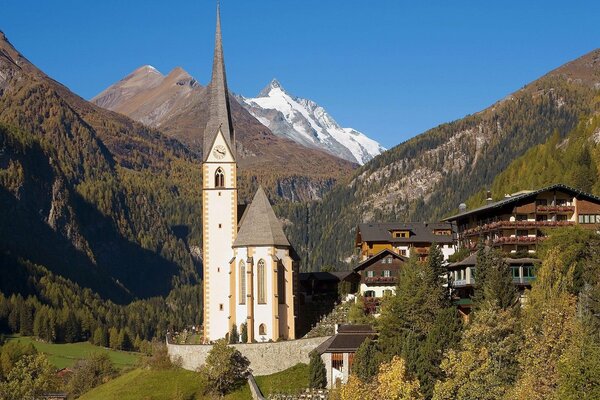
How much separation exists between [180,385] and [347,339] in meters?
17.6

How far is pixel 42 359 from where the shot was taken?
435 ft

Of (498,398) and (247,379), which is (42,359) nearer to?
(247,379)

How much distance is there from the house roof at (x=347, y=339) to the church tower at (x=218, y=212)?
74.7 feet

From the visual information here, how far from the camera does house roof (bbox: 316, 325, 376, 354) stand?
99.9 m

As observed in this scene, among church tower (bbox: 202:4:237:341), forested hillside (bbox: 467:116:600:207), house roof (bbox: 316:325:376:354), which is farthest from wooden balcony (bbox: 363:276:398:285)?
forested hillside (bbox: 467:116:600:207)

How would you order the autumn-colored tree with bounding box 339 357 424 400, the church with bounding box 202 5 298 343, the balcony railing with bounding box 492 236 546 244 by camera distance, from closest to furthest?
the autumn-colored tree with bounding box 339 357 424 400
the balcony railing with bounding box 492 236 546 244
the church with bounding box 202 5 298 343

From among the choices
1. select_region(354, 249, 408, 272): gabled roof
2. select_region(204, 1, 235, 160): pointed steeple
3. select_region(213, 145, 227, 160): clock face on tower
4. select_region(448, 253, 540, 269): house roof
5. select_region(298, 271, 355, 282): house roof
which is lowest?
select_region(448, 253, 540, 269): house roof

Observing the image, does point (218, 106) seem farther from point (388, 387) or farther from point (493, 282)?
point (388, 387)

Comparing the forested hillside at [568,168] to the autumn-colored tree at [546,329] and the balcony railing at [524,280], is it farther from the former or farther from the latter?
the autumn-colored tree at [546,329]

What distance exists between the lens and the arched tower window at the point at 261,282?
12404 centimetres

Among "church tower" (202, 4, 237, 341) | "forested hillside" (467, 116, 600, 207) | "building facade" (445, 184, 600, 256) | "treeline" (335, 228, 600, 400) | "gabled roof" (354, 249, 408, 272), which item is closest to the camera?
"treeline" (335, 228, 600, 400)

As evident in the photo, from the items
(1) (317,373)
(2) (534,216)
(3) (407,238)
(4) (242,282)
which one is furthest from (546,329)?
(3) (407,238)

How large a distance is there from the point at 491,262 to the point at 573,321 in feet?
57.1

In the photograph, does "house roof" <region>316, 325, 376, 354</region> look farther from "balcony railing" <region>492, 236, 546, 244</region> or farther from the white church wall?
the white church wall
